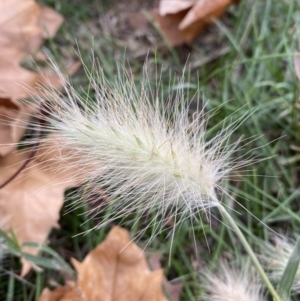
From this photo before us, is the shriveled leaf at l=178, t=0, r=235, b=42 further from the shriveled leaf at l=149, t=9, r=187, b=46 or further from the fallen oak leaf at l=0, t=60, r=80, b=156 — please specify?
the fallen oak leaf at l=0, t=60, r=80, b=156

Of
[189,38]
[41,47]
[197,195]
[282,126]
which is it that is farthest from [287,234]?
[41,47]

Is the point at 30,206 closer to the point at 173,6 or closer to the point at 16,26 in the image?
the point at 16,26

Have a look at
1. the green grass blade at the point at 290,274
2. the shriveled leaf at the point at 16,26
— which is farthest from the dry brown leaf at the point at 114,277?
the shriveled leaf at the point at 16,26

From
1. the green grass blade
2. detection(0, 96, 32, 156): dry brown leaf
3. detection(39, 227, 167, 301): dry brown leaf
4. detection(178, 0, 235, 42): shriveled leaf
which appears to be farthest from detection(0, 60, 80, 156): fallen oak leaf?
the green grass blade

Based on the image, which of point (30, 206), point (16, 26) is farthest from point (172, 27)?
point (30, 206)

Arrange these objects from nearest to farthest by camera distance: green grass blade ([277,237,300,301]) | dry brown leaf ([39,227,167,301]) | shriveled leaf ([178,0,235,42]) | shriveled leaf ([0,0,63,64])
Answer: green grass blade ([277,237,300,301]) → dry brown leaf ([39,227,167,301]) → shriveled leaf ([0,0,63,64]) → shriveled leaf ([178,0,235,42])

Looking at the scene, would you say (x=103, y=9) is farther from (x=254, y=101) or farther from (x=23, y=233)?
(x=23, y=233)

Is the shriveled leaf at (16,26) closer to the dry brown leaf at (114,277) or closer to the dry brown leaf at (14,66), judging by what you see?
the dry brown leaf at (14,66)
